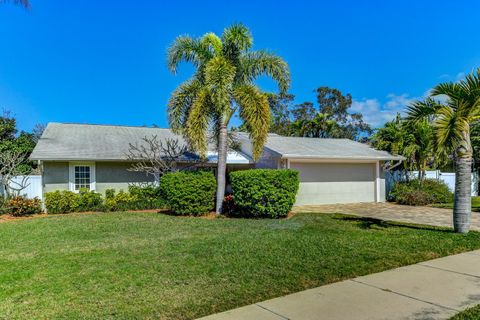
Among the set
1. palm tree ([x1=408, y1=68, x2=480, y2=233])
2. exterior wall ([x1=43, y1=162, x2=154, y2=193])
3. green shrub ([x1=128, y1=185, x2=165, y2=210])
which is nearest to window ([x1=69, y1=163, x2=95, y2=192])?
exterior wall ([x1=43, y1=162, x2=154, y2=193])

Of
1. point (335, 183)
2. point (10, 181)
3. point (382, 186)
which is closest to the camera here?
point (10, 181)

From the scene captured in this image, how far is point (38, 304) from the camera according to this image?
4668 mm

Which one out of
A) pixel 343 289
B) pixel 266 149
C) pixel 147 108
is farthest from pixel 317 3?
pixel 147 108

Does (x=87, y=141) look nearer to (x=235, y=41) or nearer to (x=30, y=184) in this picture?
(x=30, y=184)

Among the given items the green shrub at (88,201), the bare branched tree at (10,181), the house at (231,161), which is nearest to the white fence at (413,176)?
the house at (231,161)

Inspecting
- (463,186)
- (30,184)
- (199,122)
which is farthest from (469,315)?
(30,184)

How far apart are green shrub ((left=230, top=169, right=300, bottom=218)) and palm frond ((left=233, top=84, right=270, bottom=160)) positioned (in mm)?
1361

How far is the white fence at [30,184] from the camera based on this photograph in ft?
50.7

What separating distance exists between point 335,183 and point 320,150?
185 centimetres

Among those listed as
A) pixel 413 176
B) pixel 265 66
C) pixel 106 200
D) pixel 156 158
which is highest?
pixel 265 66

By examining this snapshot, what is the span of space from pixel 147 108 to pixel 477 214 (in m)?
25.9

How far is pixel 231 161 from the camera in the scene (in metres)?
17.9

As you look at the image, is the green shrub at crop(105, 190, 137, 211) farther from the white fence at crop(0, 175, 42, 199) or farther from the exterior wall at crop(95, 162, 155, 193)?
the white fence at crop(0, 175, 42, 199)

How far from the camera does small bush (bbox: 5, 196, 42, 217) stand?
14117 millimetres
